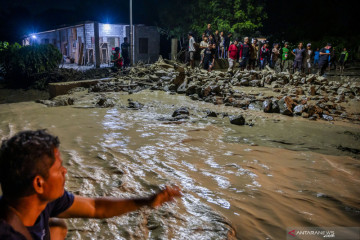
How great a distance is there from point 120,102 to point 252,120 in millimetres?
3654

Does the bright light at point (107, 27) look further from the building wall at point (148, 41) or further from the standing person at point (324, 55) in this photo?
the standing person at point (324, 55)

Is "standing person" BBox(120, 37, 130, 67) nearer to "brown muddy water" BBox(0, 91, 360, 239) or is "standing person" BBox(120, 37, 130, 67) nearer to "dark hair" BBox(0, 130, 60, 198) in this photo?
"brown muddy water" BBox(0, 91, 360, 239)

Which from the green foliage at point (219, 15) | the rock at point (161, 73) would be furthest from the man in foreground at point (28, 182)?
the green foliage at point (219, 15)

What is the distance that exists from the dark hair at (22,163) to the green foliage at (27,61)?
47.4 feet

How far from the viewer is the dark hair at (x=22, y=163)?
1169 mm

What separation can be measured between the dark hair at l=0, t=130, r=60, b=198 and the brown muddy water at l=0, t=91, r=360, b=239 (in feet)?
2.90

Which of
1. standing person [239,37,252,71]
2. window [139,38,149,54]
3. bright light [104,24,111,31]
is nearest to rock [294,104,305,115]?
standing person [239,37,252,71]

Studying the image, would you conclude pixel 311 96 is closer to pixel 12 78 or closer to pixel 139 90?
pixel 139 90

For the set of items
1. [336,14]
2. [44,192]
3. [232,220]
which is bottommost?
[232,220]

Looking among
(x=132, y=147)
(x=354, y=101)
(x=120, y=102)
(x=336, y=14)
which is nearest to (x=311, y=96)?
(x=354, y=101)

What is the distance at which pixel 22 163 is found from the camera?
117 centimetres

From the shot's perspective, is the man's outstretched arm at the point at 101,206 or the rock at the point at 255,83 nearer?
the man's outstretched arm at the point at 101,206

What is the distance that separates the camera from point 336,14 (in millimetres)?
23844

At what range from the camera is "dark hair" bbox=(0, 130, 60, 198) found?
3.84 ft
